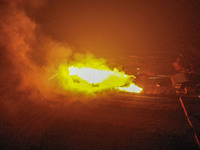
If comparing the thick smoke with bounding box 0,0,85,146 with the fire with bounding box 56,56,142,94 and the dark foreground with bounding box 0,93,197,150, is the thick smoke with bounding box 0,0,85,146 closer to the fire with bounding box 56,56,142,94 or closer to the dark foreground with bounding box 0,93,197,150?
the dark foreground with bounding box 0,93,197,150

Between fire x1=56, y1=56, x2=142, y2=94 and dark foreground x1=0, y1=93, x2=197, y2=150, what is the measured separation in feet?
2.01

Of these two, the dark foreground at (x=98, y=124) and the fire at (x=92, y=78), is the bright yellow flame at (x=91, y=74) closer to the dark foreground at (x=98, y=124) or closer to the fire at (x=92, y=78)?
the fire at (x=92, y=78)

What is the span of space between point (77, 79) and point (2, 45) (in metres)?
4.82

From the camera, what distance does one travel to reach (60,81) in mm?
6203

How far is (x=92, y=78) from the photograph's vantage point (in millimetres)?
6160

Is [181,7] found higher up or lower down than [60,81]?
higher up

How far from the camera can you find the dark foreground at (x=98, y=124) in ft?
11.6

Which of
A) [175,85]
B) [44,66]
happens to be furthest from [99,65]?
[175,85]

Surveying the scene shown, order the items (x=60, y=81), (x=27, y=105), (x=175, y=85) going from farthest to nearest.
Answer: (x=60, y=81) < (x=175, y=85) < (x=27, y=105)

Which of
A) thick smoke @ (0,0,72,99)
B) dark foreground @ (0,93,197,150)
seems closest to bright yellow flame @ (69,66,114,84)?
thick smoke @ (0,0,72,99)

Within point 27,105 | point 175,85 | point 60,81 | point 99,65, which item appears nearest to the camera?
point 27,105

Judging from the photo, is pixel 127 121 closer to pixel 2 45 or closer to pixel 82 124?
pixel 82 124

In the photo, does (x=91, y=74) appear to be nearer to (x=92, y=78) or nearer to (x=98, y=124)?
(x=92, y=78)

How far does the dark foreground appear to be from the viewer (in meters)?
3.52
